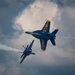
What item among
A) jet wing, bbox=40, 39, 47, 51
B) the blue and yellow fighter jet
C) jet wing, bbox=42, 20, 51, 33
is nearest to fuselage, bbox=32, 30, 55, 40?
the blue and yellow fighter jet

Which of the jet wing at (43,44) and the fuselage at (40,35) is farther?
the jet wing at (43,44)

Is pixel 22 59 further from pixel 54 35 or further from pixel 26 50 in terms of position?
pixel 54 35

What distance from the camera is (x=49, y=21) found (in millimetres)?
164500

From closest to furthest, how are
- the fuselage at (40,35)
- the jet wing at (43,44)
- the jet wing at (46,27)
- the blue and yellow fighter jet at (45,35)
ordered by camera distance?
the blue and yellow fighter jet at (45,35)
the fuselage at (40,35)
the jet wing at (46,27)
the jet wing at (43,44)

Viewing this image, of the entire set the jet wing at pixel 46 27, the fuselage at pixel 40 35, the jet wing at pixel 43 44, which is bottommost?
the jet wing at pixel 43 44

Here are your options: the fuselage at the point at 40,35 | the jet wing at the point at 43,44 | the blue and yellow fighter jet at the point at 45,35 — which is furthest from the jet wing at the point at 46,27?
→ the jet wing at the point at 43,44

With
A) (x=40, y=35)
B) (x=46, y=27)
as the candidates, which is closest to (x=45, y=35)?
(x=40, y=35)

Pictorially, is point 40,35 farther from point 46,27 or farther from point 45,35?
point 46,27

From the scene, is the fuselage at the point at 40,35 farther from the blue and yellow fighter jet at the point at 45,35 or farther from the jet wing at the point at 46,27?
the jet wing at the point at 46,27

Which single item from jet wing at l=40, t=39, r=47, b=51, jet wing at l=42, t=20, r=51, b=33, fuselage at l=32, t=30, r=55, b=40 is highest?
jet wing at l=42, t=20, r=51, b=33

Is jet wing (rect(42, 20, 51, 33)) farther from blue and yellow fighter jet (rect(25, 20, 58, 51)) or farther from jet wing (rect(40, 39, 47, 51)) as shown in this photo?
jet wing (rect(40, 39, 47, 51))

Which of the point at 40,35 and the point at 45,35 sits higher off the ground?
the point at 40,35

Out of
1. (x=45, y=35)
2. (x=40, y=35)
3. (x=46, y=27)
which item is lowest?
(x=45, y=35)

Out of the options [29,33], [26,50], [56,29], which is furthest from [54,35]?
[26,50]
